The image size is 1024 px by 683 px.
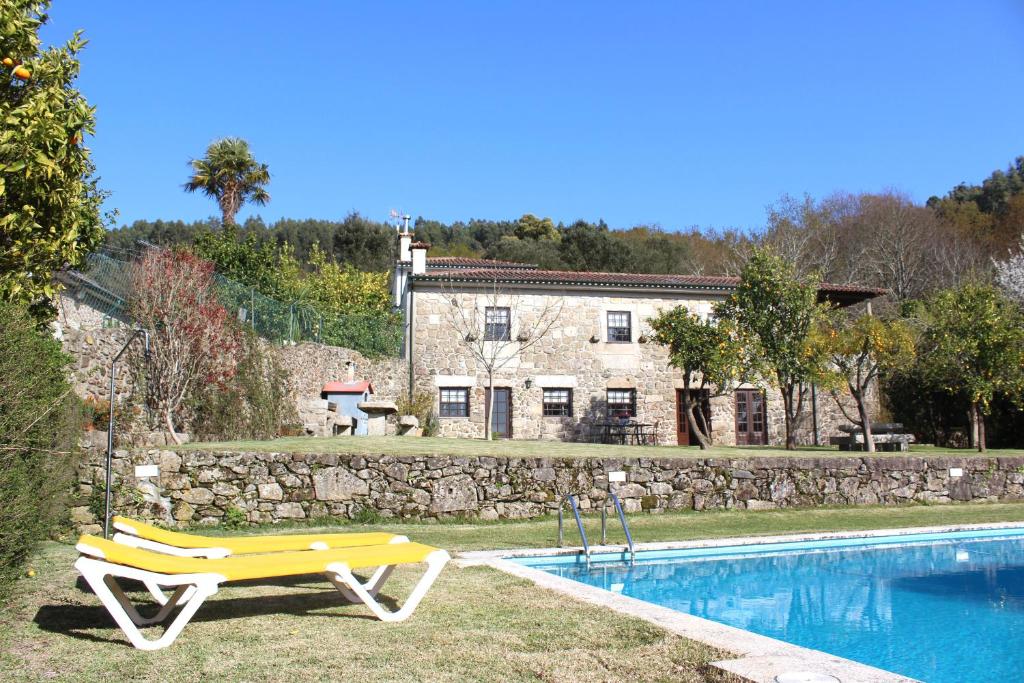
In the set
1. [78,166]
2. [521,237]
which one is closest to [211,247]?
[78,166]

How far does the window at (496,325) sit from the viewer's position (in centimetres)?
2583

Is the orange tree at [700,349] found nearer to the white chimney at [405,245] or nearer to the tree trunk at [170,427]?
the white chimney at [405,245]

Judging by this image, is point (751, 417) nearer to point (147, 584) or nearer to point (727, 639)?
point (727, 639)

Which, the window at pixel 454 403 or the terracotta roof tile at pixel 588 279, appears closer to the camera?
the window at pixel 454 403

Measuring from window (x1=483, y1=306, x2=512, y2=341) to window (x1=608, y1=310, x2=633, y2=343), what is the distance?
327 centimetres

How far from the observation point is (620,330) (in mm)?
26531

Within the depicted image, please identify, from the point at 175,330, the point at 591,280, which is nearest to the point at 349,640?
the point at 175,330

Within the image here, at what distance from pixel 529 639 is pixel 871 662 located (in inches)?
114

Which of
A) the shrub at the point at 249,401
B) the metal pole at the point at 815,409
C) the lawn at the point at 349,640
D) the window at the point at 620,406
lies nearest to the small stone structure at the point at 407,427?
the shrub at the point at 249,401

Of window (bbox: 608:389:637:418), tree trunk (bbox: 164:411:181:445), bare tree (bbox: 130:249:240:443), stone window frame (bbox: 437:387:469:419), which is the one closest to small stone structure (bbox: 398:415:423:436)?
bare tree (bbox: 130:249:240:443)

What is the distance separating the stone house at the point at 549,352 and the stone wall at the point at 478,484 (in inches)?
403

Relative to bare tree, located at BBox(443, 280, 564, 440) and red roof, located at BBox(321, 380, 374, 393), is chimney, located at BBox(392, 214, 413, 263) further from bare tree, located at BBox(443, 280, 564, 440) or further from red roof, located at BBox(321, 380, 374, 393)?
red roof, located at BBox(321, 380, 374, 393)

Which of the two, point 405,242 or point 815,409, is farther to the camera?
point 405,242

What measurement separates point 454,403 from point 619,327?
5801mm
